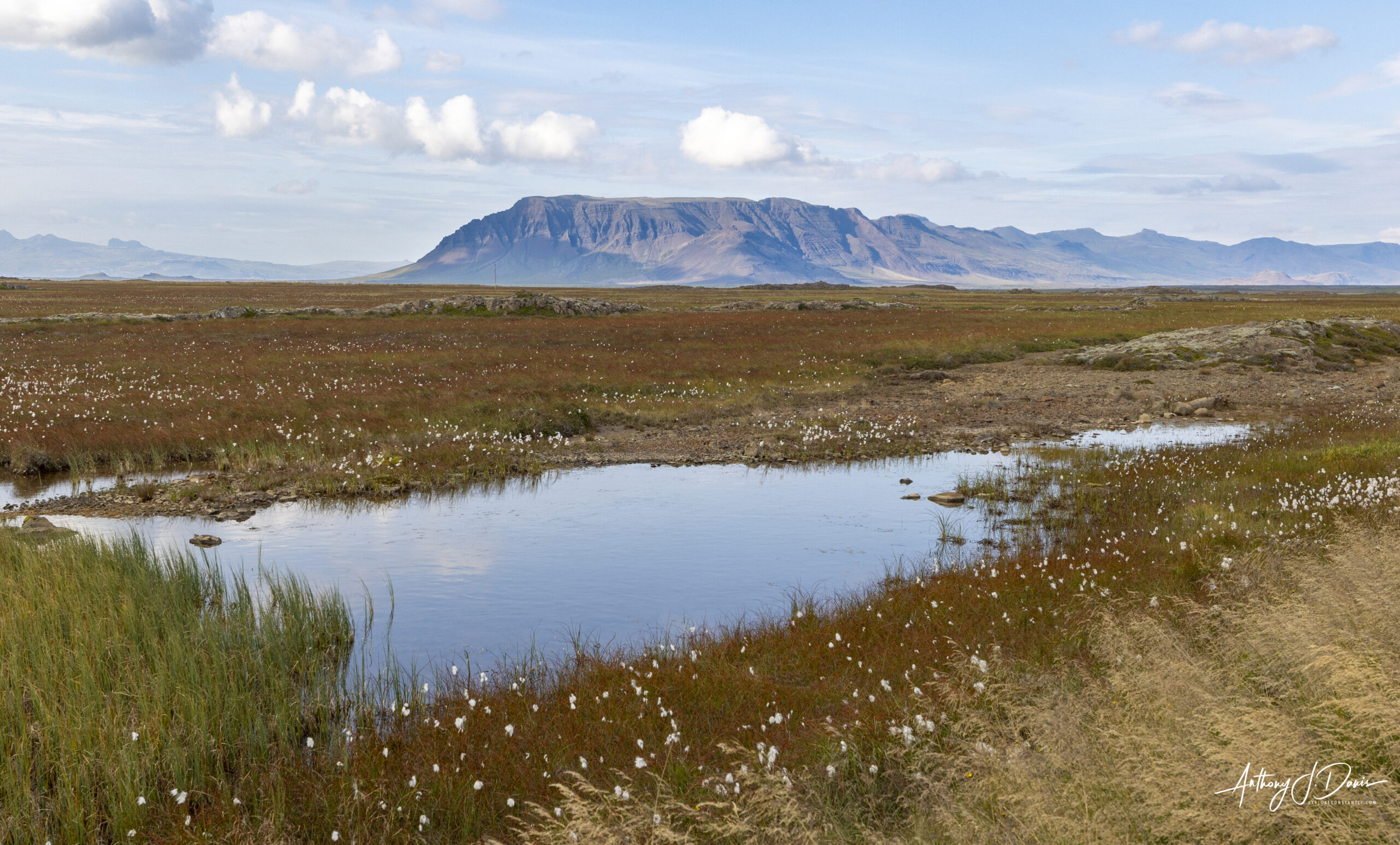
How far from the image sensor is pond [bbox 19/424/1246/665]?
11.4m

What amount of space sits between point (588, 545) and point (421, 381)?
61.4 ft

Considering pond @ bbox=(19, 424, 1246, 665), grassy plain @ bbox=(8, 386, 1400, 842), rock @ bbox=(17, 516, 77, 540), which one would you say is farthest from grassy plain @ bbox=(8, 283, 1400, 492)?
grassy plain @ bbox=(8, 386, 1400, 842)

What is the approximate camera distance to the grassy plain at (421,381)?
69.6 ft

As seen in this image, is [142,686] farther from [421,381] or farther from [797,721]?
[421,381]

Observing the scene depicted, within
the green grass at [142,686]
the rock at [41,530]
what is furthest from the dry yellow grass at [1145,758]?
the rock at [41,530]

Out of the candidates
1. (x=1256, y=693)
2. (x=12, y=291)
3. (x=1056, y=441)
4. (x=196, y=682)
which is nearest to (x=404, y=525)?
(x=196, y=682)

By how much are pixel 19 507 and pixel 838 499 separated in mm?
16190

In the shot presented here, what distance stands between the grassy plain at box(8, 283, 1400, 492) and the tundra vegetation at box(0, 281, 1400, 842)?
30.2ft

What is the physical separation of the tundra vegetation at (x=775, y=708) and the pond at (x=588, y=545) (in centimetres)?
94

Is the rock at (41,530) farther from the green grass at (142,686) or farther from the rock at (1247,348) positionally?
the rock at (1247,348)

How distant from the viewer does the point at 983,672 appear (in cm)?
759

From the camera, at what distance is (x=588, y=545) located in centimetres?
1473

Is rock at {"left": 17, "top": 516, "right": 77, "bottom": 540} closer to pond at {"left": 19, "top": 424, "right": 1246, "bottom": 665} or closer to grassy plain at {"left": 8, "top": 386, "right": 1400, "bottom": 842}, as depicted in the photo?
pond at {"left": 19, "top": 424, "right": 1246, "bottom": 665}

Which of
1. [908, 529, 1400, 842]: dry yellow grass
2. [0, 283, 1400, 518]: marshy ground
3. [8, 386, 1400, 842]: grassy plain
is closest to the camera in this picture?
[908, 529, 1400, 842]: dry yellow grass
